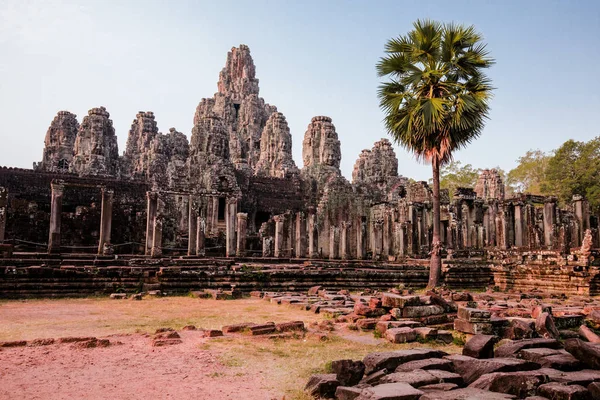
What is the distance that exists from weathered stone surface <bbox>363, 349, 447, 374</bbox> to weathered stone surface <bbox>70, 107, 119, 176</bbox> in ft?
131

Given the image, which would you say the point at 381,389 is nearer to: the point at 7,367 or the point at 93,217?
the point at 7,367

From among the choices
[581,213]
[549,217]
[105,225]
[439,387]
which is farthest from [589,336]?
[581,213]

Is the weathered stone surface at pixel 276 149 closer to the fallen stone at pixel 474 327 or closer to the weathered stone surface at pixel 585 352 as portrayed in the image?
the fallen stone at pixel 474 327

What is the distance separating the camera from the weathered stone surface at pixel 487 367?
446 cm

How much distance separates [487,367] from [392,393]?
1.20 m

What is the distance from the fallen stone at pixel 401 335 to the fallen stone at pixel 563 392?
2875 millimetres

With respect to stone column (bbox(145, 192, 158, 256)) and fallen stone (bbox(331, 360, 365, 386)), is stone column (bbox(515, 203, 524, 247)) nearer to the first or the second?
stone column (bbox(145, 192, 158, 256))

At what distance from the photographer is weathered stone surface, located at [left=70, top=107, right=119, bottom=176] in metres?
41.5

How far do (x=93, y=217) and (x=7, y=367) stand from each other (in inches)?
860

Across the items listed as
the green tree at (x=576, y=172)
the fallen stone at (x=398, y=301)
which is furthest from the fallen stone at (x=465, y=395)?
the green tree at (x=576, y=172)

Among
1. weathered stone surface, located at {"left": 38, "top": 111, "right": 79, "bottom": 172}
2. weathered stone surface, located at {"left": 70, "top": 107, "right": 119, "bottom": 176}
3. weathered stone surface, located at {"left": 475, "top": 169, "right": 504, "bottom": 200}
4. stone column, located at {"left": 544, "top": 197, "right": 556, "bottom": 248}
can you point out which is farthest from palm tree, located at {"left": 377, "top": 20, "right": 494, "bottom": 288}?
weathered stone surface, located at {"left": 38, "top": 111, "right": 79, "bottom": 172}

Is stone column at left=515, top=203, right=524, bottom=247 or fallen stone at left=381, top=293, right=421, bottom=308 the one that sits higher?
stone column at left=515, top=203, right=524, bottom=247

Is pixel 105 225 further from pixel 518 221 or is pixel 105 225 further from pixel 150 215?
pixel 518 221

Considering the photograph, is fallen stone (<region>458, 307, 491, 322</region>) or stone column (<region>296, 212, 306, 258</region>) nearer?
fallen stone (<region>458, 307, 491, 322</region>)
